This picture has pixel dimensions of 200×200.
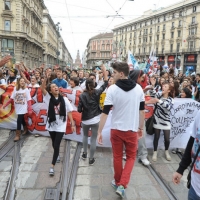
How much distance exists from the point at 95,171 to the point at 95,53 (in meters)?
120

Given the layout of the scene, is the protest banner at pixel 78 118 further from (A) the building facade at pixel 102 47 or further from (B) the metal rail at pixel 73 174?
(A) the building facade at pixel 102 47

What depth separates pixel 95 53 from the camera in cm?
12094

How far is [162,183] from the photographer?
3914 mm

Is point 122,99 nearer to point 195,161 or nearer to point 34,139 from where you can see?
point 195,161

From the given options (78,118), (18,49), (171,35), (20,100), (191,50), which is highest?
(171,35)

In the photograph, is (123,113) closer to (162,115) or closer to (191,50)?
(162,115)

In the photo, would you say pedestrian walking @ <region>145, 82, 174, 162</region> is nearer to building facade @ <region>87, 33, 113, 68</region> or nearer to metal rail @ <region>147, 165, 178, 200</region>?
metal rail @ <region>147, 165, 178, 200</region>

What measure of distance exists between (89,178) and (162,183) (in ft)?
4.18

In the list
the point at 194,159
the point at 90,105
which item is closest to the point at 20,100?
the point at 90,105

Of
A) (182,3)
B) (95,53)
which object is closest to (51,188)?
(182,3)

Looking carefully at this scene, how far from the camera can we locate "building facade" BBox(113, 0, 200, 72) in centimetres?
5722

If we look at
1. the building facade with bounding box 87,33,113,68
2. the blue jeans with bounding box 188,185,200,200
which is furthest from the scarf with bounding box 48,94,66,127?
the building facade with bounding box 87,33,113,68

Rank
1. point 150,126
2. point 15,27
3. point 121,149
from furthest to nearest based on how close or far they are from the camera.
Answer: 1. point 15,27
2. point 150,126
3. point 121,149

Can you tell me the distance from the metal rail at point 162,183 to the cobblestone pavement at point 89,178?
6 centimetres
